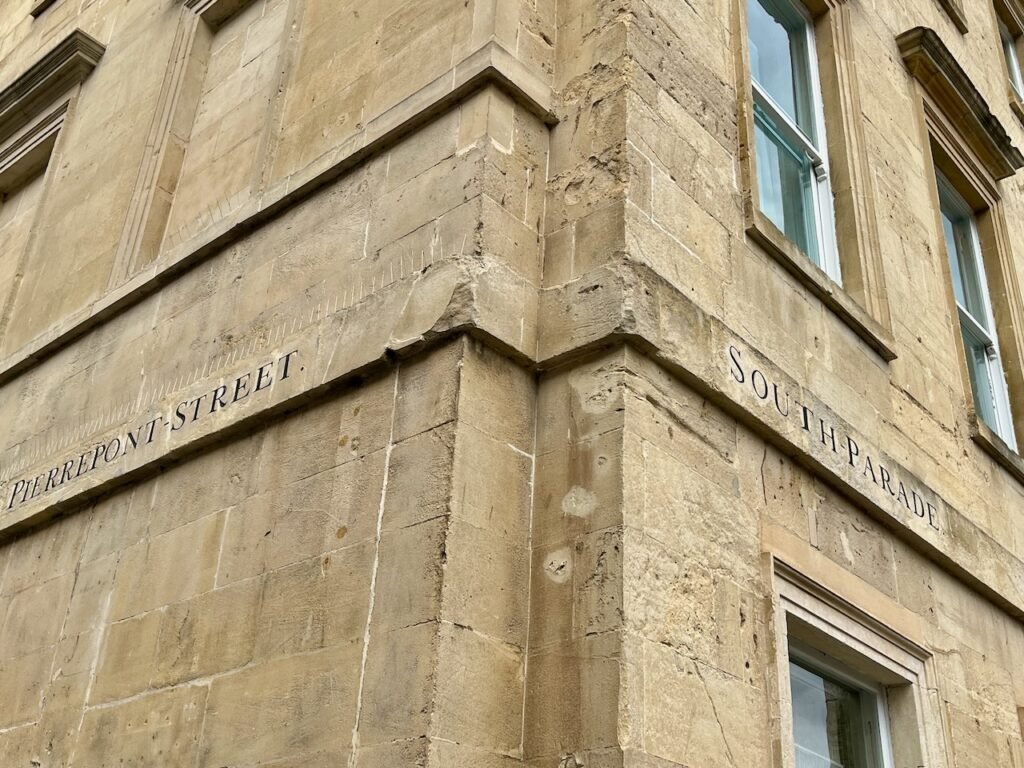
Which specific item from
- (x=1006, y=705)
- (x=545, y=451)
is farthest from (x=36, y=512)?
(x=1006, y=705)

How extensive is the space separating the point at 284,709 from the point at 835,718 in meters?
2.85

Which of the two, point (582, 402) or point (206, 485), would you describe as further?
point (206, 485)

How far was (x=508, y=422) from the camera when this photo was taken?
4.71 metres

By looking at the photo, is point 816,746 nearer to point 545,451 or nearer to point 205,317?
point 545,451

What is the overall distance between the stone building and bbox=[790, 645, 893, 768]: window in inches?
0.8

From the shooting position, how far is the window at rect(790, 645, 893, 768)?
5531 millimetres

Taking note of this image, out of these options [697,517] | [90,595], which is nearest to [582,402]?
[697,517]

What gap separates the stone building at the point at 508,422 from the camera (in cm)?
435

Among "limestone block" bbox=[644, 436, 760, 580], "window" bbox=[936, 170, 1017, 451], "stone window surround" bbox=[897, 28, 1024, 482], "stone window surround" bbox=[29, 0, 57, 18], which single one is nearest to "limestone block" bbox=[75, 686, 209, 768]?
"limestone block" bbox=[644, 436, 760, 580]

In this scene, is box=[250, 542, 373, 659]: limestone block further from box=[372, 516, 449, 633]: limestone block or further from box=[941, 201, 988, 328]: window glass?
box=[941, 201, 988, 328]: window glass

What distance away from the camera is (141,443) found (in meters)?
6.09

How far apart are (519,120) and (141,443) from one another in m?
2.61

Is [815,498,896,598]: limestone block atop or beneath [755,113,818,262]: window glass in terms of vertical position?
beneath

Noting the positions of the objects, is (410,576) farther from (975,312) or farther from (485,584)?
(975,312)
